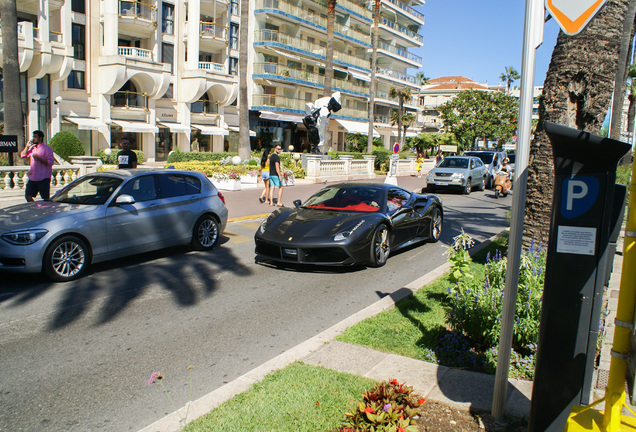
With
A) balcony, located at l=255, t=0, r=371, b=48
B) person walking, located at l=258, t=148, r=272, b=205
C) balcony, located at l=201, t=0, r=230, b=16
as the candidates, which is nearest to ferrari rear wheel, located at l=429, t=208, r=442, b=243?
person walking, located at l=258, t=148, r=272, b=205

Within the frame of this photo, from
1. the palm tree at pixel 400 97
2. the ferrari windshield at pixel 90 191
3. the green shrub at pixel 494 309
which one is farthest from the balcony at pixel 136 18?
the palm tree at pixel 400 97

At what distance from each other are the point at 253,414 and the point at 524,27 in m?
3.18

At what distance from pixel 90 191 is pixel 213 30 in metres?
36.4

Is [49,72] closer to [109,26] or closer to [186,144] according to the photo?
[109,26]

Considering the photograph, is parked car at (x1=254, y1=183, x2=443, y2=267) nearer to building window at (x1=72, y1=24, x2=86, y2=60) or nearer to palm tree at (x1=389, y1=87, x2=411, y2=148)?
building window at (x1=72, y1=24, x2=86, y2=60)

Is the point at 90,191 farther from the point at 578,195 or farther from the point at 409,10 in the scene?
the point at 409,10

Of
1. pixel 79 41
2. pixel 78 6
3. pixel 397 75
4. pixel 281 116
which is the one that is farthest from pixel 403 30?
pixel 79 41

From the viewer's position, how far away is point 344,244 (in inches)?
319

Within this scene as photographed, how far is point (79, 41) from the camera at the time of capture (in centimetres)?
3347

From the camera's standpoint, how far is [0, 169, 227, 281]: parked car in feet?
24.0

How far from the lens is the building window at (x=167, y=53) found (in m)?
38.9

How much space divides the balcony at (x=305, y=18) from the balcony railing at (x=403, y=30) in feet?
17.8

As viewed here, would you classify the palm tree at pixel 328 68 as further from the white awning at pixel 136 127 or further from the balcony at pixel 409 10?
the balcony at pixel 409 10

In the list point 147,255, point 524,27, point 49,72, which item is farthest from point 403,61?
point 524,27
